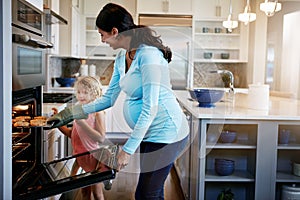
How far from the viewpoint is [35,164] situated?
154 centimetres

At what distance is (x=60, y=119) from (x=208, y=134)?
3.24ft

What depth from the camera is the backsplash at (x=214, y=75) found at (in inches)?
216

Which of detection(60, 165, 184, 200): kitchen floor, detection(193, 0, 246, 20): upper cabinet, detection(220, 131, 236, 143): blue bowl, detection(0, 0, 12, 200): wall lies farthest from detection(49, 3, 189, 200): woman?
detection(193, 0, 246, 20): upper cabinet

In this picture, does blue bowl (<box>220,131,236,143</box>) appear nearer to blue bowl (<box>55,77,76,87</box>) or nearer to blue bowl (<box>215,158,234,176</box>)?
blue bowl (<box>215,158,234,176</box>)

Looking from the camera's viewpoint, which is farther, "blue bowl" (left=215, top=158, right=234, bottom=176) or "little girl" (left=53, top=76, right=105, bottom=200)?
"blue bowl" (left=215, top=158, right=234, bottom=176)

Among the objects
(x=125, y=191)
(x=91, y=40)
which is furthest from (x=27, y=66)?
(x=91, y=40)

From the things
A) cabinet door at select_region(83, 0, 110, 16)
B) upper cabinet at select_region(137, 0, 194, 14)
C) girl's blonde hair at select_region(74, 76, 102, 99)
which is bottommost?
girl's blonde hair at select_region(74, 76, 102, 99)

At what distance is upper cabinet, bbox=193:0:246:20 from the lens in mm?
5270

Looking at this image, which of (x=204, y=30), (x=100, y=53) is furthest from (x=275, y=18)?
(x=100, y=53)

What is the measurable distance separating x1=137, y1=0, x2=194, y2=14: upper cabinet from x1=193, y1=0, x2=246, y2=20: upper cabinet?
12 centimetres

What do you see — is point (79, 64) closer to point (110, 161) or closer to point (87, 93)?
point (87, 93)

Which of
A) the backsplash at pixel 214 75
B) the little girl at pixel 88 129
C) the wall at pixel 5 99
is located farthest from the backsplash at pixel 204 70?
the wall at pixel 5 99

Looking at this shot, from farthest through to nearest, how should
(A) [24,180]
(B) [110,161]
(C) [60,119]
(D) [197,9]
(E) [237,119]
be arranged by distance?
1. (D) [197,9]
2. (E) [237,119]
3. (C) [60,119]
4. (B) [110,161]
5. (A) [24,180]

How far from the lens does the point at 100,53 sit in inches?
188
